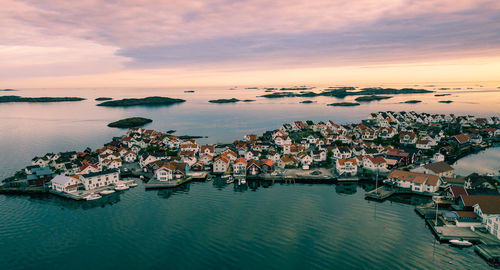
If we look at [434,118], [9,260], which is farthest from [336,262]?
[434,118]

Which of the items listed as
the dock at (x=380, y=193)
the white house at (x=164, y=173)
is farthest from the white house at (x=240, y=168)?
the dock at (x=380, y=193)

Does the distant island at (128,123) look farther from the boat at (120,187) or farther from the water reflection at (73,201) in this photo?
the boat at (120,187)

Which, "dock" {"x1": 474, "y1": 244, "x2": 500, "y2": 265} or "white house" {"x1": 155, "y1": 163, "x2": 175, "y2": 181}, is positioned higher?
"white house" {"x1": 155, "y1": 163, "x2": 175, "y2": 181}

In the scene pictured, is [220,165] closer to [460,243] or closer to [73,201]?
[73,201]

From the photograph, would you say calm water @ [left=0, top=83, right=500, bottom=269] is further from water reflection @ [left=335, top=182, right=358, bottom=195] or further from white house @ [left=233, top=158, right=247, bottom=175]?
white house @ [left=233, top=158, right=247, bottom=175]

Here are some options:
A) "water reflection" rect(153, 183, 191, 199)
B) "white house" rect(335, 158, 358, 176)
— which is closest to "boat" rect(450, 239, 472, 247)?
"white house" rect(335, 158, 358, 176)

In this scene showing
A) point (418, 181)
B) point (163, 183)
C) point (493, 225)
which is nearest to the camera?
point (493, 225)

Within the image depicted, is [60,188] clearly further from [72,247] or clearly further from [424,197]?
[424,197]

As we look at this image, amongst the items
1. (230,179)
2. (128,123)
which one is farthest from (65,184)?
(128,123)

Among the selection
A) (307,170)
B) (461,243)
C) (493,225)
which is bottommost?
(461,243)
